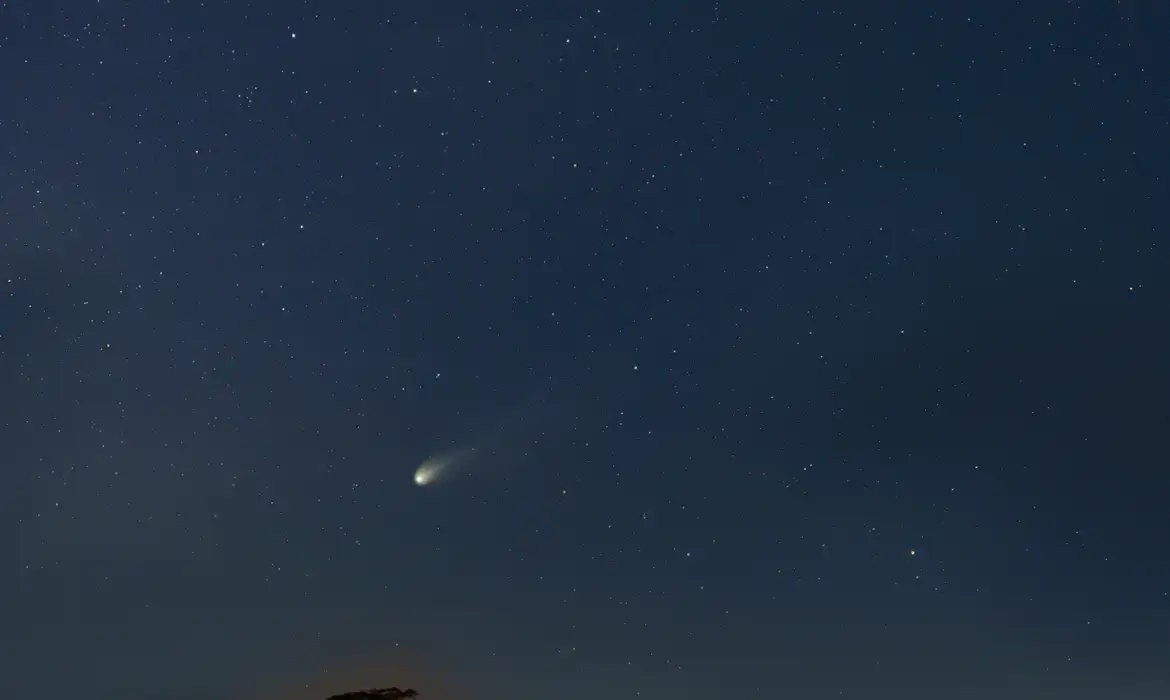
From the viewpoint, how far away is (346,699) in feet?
79.4

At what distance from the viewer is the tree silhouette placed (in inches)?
953

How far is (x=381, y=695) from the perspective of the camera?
79.6 feet

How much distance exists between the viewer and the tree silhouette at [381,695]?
24219 mm

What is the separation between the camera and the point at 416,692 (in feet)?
80.9

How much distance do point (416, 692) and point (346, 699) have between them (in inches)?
95.0
